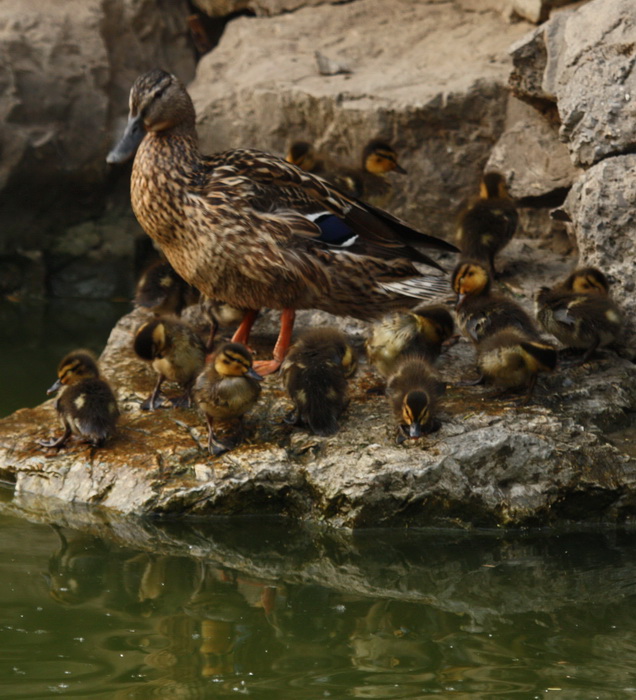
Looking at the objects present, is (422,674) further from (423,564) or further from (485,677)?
(423,564)

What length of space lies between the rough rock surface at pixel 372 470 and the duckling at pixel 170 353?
251mm

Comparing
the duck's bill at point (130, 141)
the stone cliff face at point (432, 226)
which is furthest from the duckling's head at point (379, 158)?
the duck's bill at point (130, 141)

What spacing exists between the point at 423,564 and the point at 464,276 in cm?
164

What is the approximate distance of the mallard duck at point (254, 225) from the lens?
4984 mm

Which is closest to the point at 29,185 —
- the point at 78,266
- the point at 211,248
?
the point at 78,266

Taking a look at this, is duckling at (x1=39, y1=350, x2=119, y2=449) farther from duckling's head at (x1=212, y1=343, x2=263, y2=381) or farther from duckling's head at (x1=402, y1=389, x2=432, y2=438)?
duckling's head at (x1=402, y1=389, x2=432, y2=438)

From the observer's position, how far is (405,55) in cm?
803

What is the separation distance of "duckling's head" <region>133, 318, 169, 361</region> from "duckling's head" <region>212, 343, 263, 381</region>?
0.45 metres

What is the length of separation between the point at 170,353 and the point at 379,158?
2591 millimetres

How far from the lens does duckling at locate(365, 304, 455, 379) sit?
5051 mm

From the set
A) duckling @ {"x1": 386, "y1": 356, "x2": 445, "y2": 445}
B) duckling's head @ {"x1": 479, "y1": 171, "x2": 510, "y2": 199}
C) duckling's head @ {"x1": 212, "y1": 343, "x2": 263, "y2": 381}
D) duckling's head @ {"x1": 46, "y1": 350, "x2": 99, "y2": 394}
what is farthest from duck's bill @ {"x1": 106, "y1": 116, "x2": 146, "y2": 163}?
duckling's head @ {"x1": 479, "y1": 171, "x2": 510, "y2": 199}

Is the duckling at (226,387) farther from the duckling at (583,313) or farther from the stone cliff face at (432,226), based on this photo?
the duckling at (583,313)

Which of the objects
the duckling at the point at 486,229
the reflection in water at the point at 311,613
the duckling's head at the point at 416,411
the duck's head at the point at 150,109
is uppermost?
the duck's head at the point at 150,109

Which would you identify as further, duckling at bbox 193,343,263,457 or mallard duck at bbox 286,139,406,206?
mallard duck at bbox 286,139,406,206
